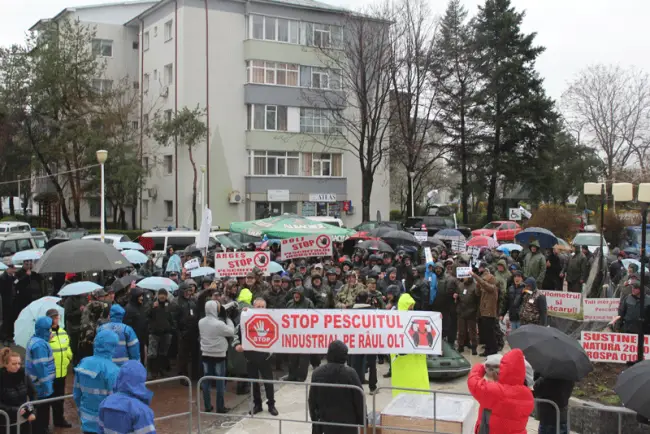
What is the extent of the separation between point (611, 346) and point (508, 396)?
17.0 feet

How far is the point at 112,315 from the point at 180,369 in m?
3.36

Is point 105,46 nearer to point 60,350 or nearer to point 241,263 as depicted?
point 241,263

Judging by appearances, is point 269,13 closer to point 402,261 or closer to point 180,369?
point 402,261

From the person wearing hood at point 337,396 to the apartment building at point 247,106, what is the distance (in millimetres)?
35904

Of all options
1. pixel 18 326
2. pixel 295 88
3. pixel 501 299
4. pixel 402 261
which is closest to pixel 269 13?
pixel 295 88

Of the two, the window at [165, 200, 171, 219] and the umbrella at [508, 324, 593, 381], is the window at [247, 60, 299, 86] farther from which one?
the umbrella at [508, 324, 593, 381]

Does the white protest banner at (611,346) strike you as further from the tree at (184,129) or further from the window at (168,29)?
the window at (168,29)

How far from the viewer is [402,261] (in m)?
16.4

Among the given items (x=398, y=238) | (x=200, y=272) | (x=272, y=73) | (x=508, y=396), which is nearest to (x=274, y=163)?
(x=272, y=73)

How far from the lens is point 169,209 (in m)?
45.8

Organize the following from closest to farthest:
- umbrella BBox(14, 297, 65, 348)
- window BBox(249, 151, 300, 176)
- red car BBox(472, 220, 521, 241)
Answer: umbrella BBox(14, 297, 65, 348) < red car BBox(472, 220, 521, 241) < window BBox(249, 151, 300, 176)

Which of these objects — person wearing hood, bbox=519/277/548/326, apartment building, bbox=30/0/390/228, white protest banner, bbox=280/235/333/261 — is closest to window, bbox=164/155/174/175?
apartment building, bbox=30/0/390/228

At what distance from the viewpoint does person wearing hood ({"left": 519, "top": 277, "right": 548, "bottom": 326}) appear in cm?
1188

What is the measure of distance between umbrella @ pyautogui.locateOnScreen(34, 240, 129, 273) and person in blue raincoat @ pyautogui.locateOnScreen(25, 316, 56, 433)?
4498mm
